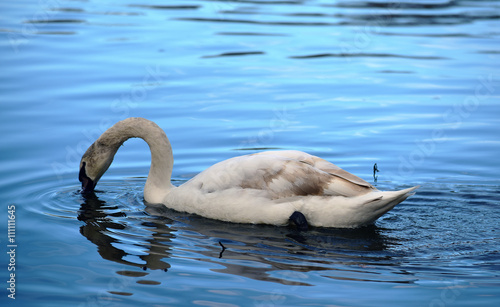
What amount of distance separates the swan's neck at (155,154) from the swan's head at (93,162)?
0.23 meters

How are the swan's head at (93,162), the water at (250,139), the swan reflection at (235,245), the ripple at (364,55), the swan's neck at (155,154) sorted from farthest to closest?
the ripple at (364,55) → the swan's head at (93,162) → the swan's neck at (155,154) → the swan reflection at (235,245) → the water at (250,139)

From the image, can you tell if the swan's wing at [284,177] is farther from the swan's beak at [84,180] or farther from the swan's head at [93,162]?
the swan's beak at [84,180]

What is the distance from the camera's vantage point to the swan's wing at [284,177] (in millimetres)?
8109

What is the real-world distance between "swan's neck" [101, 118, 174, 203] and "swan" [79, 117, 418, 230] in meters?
0.39

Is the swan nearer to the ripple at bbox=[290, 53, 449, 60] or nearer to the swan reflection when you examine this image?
the swan reflection

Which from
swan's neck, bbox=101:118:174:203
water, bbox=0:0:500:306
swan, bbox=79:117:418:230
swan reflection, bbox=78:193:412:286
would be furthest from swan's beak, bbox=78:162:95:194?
swan, bbox=79:117:418:230

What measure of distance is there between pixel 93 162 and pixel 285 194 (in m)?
2.77

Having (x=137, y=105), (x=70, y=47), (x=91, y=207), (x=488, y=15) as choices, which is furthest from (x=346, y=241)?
(x=488, y=15)

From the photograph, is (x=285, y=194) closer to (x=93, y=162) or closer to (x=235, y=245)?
(x=235, y=245)

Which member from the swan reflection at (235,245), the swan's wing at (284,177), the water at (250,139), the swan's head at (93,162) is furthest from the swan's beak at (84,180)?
the swan's wing at (284,177)

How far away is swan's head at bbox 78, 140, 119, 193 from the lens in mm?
9664

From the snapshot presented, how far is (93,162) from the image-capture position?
969 centimetres

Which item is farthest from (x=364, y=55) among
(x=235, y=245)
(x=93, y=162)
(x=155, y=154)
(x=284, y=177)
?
(x=235, y=245)

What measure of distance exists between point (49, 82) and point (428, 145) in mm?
7417
